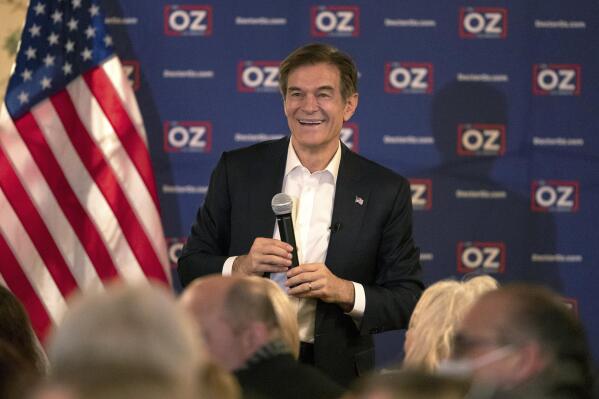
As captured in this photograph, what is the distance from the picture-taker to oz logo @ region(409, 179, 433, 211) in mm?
5812

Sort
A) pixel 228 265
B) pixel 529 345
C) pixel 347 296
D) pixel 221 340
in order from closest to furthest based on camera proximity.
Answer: pixel 529 345 < pixel 221 340 < pixel 347 296 < pixel 228 265

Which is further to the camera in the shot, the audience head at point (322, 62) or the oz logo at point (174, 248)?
the oz logo at point (174, 248)

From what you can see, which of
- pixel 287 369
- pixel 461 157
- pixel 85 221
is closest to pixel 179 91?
pixel 85 221

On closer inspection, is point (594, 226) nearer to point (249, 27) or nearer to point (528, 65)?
point (528, 65)

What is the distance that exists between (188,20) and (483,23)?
5.41 feet

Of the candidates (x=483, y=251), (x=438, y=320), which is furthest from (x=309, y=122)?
(x=483, y=251)

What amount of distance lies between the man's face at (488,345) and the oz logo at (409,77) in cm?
373

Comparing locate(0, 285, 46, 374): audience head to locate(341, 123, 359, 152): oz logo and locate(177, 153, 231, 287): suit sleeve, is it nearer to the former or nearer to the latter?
locate(177, 153, 231, 287): suit sleeve

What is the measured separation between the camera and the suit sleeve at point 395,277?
3902 millimetres

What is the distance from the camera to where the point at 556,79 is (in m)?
5.82

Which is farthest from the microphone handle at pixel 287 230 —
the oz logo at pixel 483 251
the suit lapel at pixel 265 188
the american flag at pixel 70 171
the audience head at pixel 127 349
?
the oz logo at pixel 483 251

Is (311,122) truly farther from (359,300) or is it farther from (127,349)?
(127,349)

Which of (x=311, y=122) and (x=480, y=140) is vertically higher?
(x=311, y=122)

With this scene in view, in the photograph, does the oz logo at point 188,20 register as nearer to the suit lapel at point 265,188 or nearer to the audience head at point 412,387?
the suit lapel at point 265,188
